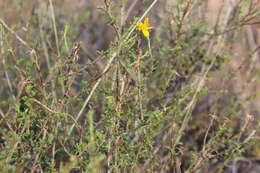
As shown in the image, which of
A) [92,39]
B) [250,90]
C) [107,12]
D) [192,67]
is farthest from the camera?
[92,39]

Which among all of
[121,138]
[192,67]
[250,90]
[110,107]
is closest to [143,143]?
[121,138]

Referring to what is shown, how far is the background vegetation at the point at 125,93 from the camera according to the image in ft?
4.09

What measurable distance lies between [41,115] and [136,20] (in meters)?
0.60

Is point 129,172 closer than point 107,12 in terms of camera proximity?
No

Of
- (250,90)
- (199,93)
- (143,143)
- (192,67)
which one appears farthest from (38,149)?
(250,90)

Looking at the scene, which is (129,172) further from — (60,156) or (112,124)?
(60,156)

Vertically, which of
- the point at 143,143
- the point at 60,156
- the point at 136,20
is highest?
the point at 136,20

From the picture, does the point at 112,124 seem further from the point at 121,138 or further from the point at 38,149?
the point at 38,149

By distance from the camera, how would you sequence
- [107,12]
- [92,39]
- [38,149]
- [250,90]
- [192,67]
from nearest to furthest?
[107,12], [38,149], [192,67], [250,90], [92,39]

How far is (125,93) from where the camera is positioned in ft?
4.22

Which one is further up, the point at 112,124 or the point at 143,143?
the point at 112,124

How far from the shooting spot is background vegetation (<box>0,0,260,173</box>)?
1248 millimetres

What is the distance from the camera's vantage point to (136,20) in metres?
1.20

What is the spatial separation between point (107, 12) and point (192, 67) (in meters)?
1.01
